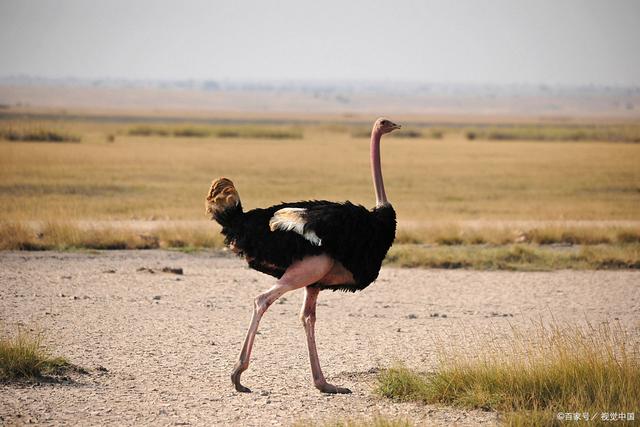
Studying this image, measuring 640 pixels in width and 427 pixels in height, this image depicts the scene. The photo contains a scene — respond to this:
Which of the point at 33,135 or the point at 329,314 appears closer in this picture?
the point at 329,314

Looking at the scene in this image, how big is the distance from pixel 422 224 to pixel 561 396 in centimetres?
1333

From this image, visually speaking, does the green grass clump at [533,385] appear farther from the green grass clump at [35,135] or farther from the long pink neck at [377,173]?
the green grass clump at [35,135]

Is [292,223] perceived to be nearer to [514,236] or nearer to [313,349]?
[313,349]

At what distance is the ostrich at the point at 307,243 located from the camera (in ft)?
26.9

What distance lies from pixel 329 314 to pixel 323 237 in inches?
166

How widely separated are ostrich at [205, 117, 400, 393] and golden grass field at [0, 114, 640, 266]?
325 inches

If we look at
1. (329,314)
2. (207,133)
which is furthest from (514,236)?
(207,133)

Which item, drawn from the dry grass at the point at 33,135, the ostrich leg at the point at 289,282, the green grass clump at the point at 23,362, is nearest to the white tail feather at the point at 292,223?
the ostrich leg at the point at 289,282

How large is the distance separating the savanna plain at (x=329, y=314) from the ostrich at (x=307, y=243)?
76 centimetres

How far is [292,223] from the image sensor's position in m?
8.24

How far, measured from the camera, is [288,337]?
1073cm

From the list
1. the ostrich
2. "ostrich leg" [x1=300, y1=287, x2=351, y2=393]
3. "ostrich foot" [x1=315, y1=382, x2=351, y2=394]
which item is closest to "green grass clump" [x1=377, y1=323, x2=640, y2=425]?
"ostrich foot" [x1=315, y1=382, x2=351, y2=394]

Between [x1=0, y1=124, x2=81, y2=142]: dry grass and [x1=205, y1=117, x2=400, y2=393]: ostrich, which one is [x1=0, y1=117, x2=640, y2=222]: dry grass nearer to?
[x1=0, y1=124, x2=81, y2=142]: dry grass

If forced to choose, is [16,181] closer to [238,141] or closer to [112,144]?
[112,144]
